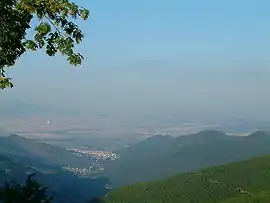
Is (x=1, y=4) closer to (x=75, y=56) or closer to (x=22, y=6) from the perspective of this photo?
(x=22, y=6)

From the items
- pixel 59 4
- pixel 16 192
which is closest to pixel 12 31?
pixel 59 4

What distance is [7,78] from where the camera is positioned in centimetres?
1958

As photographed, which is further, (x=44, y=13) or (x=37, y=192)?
(x=37, y=192)

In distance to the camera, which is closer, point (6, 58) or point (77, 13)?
point (77, 13)

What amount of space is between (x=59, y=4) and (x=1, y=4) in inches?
82.3

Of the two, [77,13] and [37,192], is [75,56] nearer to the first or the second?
[77,13]

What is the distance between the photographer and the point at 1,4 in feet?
62.0

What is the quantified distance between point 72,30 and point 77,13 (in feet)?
3.16

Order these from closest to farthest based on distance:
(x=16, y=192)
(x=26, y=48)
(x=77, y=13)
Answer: (x=77, y=13)
(x=26, y=48)
(x=16, y=192)

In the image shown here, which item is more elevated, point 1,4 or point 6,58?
point 1,4

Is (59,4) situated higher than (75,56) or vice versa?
(59,4)

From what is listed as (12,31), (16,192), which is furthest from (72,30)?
(16,192)

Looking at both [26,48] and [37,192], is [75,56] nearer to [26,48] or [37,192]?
[26,48]

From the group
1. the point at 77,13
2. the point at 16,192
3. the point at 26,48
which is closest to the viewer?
the point at 77,13
